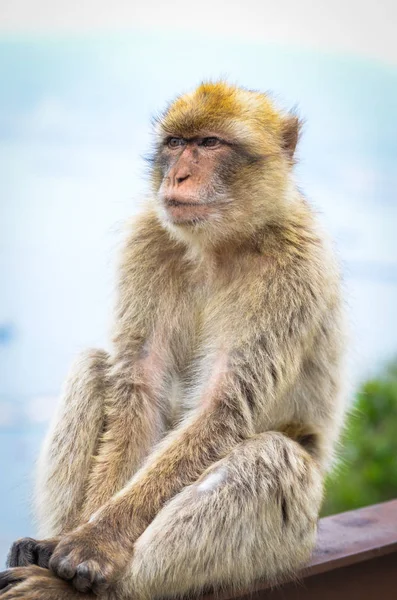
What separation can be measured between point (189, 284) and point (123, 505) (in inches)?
30.2

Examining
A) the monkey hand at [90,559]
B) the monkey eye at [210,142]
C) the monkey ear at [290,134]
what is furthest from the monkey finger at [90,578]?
the monkey ear at [290,134]

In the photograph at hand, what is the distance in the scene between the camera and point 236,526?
2.35 metres

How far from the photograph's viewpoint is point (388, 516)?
3.16m

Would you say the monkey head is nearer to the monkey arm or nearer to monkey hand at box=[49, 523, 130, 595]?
the monkey arm

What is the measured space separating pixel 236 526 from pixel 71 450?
24.7 inches

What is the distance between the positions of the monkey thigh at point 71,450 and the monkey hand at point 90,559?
0.28 metres

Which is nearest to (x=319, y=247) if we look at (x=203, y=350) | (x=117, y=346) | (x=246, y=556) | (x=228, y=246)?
(x=228, y=246)

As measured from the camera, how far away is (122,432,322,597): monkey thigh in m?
2.31

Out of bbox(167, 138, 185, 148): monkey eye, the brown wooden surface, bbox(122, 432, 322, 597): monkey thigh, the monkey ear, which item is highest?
the monkey ear

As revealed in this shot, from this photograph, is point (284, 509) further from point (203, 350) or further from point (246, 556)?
point (203, 350)

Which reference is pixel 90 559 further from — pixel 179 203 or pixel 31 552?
pixel 179 203

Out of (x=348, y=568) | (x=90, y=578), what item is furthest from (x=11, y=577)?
(x=348, y=568)

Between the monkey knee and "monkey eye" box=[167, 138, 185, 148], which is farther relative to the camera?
the monkey knee

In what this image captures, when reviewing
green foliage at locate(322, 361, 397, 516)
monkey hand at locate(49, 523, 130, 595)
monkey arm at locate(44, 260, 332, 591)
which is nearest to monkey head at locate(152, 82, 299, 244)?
monkey arm at locate(44, 260, 332, 591)
